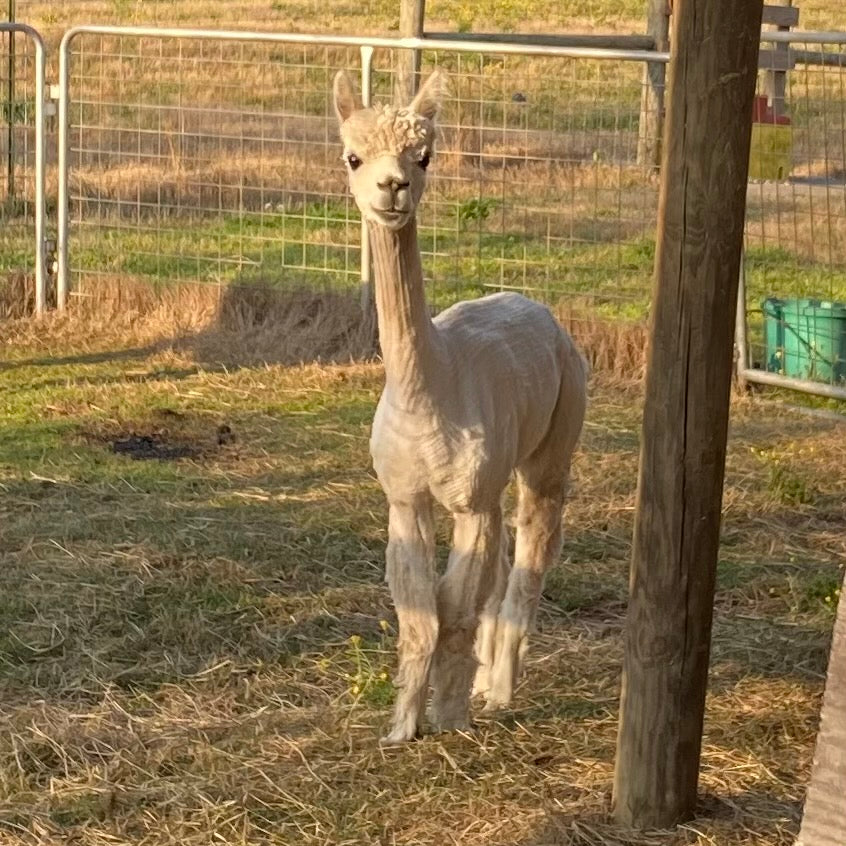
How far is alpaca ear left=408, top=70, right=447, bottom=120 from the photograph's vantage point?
4164 mm

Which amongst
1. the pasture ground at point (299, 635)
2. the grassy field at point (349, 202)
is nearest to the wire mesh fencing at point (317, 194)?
the grassy field at point (349, 202)

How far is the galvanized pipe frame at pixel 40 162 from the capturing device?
10.1m

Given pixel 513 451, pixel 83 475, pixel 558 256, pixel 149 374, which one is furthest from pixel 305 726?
pixel 558 256

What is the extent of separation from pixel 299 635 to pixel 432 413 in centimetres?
148

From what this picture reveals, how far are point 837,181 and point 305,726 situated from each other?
631 cm

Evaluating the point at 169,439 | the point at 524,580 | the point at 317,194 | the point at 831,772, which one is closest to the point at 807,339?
the point at 317,194

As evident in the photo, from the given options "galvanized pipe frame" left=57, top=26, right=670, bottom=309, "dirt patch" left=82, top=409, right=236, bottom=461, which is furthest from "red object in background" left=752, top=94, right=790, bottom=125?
"dirt patch" left=82, top=409, right=236, bottom=461

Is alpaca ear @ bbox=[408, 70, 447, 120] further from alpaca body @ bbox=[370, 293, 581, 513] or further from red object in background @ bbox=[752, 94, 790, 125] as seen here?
red object in background @ bbox=[752, 94, 790, 125]

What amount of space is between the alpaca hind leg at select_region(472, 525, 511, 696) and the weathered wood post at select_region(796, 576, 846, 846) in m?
1.71

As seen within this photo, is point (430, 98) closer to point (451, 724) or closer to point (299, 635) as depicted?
point (451, 724)

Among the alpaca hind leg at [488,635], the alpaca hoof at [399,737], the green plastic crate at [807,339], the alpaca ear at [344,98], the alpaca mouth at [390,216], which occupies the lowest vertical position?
the alpaca hoof at [399,737]

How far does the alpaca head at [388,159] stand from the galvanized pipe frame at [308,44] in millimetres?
4695

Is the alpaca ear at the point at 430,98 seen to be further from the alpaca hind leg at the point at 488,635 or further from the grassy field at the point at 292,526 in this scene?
the grassy field at the point at 292,526

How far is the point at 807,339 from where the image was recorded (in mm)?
8875
